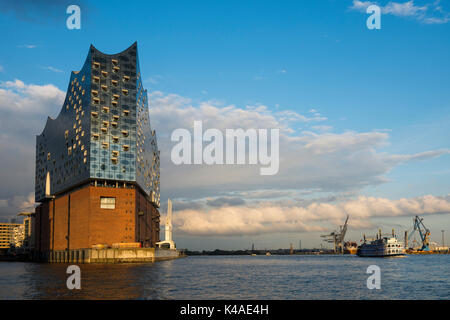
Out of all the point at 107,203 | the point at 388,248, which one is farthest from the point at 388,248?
the point at 107,203

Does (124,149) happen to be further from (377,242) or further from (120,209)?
(377,242)

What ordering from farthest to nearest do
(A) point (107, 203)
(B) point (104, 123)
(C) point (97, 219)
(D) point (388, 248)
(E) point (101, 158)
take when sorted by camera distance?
(D) point (388, 248) < (B) point (104, 123) < (E) point (101, 158) < (A) point (107, 203) < (C) point (97, 219)

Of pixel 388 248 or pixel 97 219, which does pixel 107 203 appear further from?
pixel 388 248

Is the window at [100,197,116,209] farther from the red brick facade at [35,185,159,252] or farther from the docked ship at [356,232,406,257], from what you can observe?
the docked ship at [356,232,406,257]

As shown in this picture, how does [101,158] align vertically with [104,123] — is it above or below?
below

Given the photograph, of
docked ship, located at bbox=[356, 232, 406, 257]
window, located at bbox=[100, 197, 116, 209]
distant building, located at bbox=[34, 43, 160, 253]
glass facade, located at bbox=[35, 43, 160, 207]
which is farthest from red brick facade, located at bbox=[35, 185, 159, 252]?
docked ship, located at bbox=[356, 232, 406, 257]

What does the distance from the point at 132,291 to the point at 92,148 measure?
9615 centimetres

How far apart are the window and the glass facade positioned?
6.23 metres

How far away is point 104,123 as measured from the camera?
448 feet

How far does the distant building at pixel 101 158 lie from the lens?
13138 cm

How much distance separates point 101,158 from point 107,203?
14139 mm

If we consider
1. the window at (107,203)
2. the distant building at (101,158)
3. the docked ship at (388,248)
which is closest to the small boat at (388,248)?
the docked ship at (388,248)

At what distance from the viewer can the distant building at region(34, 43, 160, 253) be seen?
131375 mm
